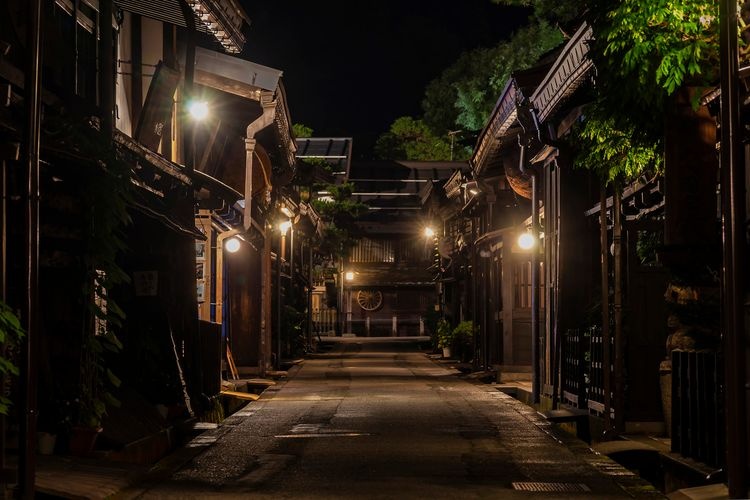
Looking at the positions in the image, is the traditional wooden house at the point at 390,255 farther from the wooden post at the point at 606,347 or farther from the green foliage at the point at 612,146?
the green foliage at the point at 612,146

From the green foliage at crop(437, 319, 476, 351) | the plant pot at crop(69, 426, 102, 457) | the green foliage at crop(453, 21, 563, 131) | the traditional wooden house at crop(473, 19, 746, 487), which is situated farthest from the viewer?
the green foliage at crop(453, 21, 563, 131)

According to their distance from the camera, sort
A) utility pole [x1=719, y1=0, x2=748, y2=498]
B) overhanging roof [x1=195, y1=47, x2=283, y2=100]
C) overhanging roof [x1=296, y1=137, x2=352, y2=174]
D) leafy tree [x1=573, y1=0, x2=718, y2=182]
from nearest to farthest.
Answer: utility pole [x1=719, y1=0, x2=748, y2=498]
leafy tree [x1=573, y1=0, x2=718, y2=182]
overhanging roof [x1=195, y1=47, x2=283, y2=100]
overhanging roof [x1=296, y1=137, x2=352, y2=174]

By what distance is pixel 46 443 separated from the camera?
12758 mm

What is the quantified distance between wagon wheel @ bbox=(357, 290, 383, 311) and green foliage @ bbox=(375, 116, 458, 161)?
993 centimetres

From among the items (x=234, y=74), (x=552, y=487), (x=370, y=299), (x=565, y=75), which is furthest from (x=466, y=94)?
(x=552, y=487)

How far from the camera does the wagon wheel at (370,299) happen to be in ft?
270

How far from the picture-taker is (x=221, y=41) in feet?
67.1

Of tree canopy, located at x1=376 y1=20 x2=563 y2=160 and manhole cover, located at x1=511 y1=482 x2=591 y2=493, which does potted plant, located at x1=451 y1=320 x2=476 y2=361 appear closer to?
tree canopy, located at x1=376 y1=20 x2=563 y2=160

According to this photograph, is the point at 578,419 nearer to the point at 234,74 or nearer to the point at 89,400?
the point at 89,400

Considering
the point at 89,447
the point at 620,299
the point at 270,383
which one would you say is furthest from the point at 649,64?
the point at 270,383

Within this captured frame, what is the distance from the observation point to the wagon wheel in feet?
270

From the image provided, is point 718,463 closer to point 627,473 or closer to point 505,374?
point 627,473

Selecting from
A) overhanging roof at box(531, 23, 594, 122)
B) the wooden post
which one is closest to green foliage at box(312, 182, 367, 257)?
overhanging roof at box(531, 23, 594, 122)

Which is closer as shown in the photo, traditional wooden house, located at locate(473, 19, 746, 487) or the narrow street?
the narrow street
